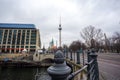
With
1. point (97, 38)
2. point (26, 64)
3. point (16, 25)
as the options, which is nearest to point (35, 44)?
point (16, 25)

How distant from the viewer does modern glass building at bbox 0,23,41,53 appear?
6888cm

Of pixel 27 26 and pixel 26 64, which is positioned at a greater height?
pixel 27 26

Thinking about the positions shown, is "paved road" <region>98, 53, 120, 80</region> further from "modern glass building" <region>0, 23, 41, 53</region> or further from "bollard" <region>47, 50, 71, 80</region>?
"modern glass building" <region>0, 23, 41, 53</region>

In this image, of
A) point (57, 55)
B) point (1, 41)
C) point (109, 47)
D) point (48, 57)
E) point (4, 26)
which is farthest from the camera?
point (4, 26)

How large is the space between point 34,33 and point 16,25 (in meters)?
16.1

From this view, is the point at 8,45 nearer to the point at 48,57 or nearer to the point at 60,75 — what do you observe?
the point at 48,57

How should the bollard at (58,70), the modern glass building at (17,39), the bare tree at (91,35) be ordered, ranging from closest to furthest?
the bollard at (58,70) → the bare tree at (91,35) → the modern glass building at (17,39)

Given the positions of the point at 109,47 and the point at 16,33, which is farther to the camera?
the point at 16,33

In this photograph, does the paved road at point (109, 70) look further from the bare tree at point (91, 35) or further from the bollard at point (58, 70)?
the bare tree at point (91, 35)

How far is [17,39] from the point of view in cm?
7031

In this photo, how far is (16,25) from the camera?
76.1 metres

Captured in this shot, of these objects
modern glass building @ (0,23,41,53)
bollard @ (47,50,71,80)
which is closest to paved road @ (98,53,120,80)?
bollard @ (47,50,71,80)

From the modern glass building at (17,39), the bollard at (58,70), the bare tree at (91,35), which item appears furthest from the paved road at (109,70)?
the modern glass building at (17,39)

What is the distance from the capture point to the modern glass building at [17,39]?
68875mm
